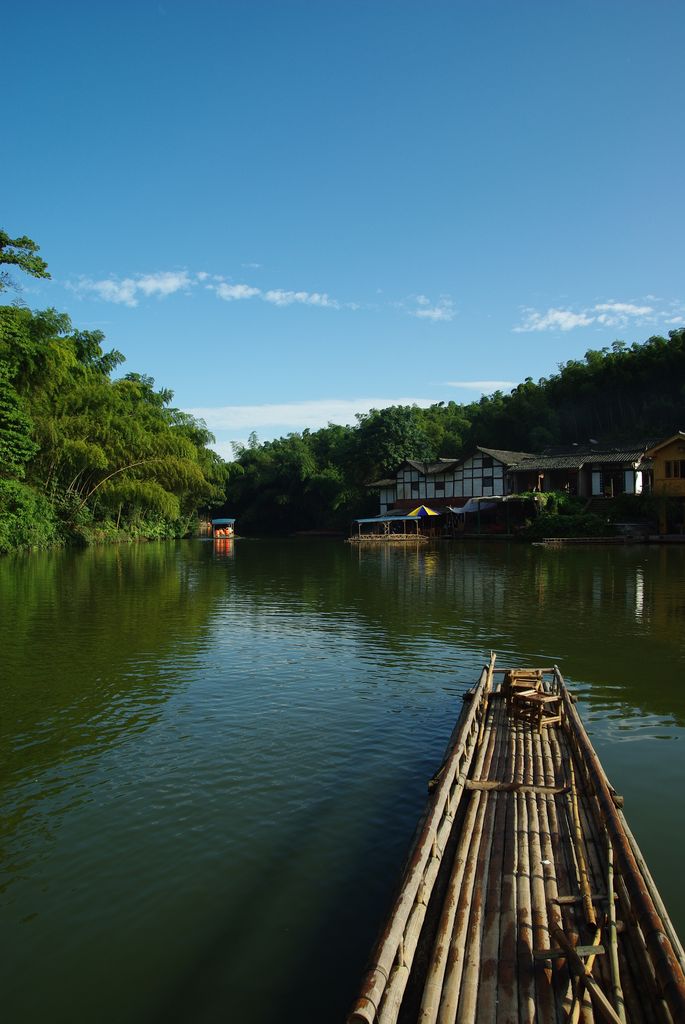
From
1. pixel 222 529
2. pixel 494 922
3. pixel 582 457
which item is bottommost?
pixel 494 922

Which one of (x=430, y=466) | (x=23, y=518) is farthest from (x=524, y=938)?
(x=430, y=466)

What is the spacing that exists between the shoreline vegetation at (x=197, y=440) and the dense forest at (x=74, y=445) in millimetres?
108

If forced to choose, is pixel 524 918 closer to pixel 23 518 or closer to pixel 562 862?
pixel 562 862

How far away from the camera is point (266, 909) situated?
5.08 m

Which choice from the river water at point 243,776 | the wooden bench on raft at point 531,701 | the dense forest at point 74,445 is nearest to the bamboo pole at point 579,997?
the river water at point 243,776

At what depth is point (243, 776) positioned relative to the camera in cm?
743

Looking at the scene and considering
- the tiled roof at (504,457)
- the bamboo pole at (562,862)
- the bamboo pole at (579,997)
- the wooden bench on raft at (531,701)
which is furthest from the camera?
the tiled roof at (504,457)

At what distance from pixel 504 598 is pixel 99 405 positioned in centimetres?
3561

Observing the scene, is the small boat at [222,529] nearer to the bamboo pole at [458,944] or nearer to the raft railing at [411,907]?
the raft railing at [411,907]

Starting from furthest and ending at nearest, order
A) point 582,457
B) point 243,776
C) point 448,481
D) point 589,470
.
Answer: point 448,481 < point 589,470 < point 582,457 < point 243,776

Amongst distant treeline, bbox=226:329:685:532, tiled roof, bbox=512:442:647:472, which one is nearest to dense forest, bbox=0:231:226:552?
distant treeline, bbox=226:329:685:532

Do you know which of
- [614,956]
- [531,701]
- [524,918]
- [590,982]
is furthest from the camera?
[531,701]

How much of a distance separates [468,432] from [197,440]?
2961cm

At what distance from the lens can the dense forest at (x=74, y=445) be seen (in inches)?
1380
